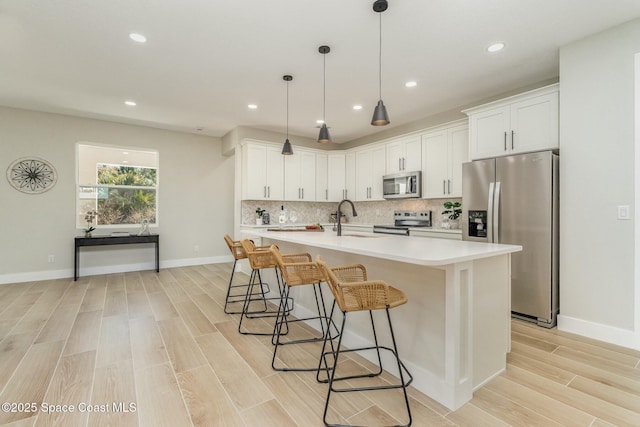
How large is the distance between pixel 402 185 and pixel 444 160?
32.1 inches

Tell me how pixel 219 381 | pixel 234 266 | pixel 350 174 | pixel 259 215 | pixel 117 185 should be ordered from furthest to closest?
pixel 350 174 → pixel 259 215 → pixel 117 185 → pixel 234 266 → pixel 219 381

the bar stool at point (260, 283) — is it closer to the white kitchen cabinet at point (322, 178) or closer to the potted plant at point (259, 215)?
the potted plant at point (259, 215)

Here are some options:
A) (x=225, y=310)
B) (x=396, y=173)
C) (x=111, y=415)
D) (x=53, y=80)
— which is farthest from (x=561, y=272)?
(x=53, y=80)

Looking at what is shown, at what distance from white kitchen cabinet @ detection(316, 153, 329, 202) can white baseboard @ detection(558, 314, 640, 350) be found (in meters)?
4.37

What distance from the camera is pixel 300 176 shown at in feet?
19.7

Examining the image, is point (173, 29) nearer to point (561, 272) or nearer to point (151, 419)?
point (151, 419)

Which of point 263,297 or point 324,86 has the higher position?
point 324,86

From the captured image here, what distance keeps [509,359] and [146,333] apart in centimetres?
312

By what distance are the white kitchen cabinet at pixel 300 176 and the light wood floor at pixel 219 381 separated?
319cm

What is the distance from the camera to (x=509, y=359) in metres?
2.25

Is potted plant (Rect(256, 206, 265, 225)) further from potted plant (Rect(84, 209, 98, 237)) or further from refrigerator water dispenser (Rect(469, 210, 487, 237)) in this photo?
refrigerator water dispenser (Rect(469, 210, 487, 237))

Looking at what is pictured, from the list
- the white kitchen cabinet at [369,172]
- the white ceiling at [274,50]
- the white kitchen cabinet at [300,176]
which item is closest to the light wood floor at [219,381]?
the white ceiling at [274,50]

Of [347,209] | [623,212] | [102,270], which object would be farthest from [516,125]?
[102,270]

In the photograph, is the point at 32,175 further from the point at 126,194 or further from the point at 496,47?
the point at 496,47
